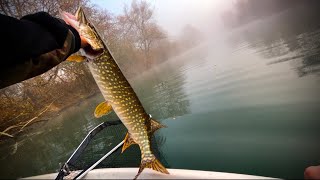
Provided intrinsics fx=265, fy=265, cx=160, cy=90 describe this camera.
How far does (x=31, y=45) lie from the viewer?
1.26m

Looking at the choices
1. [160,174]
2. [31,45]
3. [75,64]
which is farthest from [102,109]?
[75,64]

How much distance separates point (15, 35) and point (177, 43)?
116 feet

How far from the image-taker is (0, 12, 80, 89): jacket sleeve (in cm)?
118

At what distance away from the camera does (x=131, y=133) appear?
7.75ft

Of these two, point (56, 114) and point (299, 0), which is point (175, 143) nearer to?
point (56, 114)

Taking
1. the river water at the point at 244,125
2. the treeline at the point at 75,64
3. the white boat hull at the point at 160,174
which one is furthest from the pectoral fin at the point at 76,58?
the treeline at the point at 75,64

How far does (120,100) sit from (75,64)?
19988 millimetres

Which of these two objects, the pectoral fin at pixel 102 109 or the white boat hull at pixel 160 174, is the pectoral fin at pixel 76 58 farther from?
the white boat hull at pixel 160 174

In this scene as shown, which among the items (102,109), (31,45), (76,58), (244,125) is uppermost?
(31,45)

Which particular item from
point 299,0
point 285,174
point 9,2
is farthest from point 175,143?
point 299,0

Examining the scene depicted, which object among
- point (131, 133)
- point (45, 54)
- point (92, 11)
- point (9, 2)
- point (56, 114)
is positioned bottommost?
point (56, 114)

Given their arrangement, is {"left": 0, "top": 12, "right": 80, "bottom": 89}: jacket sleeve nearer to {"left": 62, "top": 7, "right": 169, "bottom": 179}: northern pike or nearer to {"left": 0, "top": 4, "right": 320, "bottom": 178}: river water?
{"left": 62, "top": 7, "right": 169, "bottom": 179}: northern pike

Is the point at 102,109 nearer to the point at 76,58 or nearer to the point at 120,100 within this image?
the point at 120,100

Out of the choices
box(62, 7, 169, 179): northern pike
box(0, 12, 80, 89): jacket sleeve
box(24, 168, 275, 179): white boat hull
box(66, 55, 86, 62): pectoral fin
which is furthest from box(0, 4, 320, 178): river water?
box(0, 12, 80, 89): jacket sleeve
